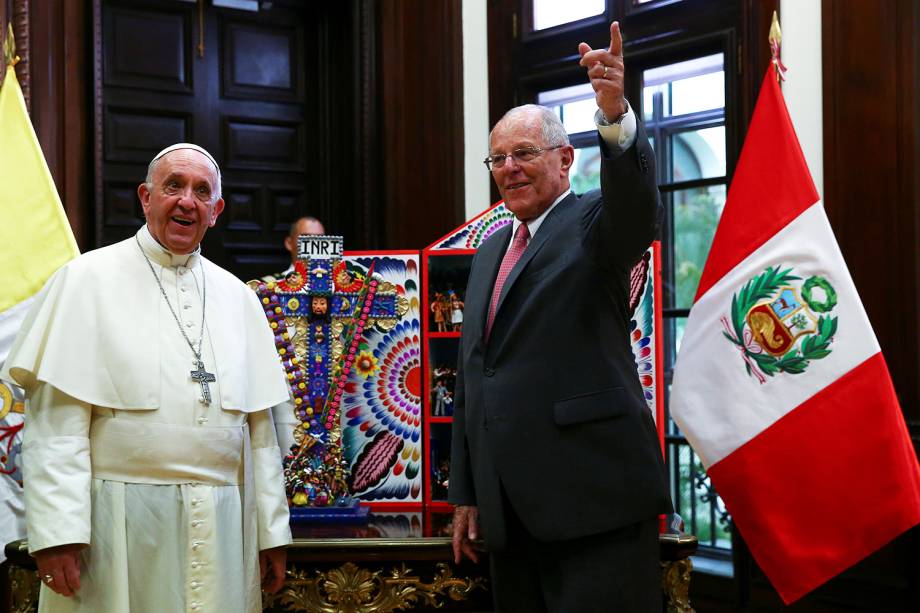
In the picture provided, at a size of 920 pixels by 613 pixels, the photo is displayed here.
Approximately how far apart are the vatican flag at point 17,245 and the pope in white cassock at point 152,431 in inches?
43.1

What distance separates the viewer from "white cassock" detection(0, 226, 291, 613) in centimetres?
201

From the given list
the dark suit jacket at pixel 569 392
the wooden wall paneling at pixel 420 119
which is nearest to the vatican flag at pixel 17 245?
the wooden wall paneling at pixel 420 119

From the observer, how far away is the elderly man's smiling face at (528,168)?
212cm

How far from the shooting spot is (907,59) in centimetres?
325

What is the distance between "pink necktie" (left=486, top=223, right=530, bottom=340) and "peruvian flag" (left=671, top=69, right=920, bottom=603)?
1079 millimetres

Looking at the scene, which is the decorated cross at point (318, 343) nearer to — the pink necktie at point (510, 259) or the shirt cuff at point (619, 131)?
the pink necktie at point (510, 259)

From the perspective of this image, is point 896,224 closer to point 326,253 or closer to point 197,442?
point 326,253

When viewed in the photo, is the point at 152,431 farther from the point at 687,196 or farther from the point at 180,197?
the point at 687,196

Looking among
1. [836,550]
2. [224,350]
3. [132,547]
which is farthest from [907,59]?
[132,547]

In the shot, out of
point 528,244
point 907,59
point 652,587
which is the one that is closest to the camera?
point 652,587

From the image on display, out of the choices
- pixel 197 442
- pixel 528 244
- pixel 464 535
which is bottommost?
pixel 464 535

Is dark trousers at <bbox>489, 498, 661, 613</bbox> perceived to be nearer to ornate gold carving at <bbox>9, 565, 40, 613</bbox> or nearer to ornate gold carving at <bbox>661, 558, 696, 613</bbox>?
ornate gold carving at <bbox>661, 558, 696, 613</bbox>

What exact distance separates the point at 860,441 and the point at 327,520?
4.79ft

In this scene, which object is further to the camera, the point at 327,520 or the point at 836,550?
the point at 836,550
